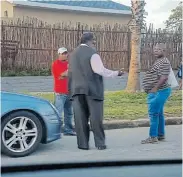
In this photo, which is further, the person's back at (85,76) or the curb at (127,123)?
the curb at (127,123)

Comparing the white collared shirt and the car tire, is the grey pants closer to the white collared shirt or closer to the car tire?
the white collared shirt

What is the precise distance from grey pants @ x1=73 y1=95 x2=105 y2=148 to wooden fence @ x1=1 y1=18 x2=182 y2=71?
1083 centimetres

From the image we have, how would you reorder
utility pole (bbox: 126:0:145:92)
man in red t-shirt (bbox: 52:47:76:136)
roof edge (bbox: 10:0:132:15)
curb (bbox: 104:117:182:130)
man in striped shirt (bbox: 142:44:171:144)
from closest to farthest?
1. man in striped shirt (bbox: 142:44:171:144)
2. man in red t-shirt (bbox: 52:47:76:136)
3. curb (bbox: 104:117:182:130)
4. utility pole (bbox: 126:0:145:92)
5. roof edge (bbox: 10:0:132:15)

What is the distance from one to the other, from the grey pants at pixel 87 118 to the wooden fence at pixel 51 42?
10828mm

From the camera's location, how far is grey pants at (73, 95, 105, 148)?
6506 mm

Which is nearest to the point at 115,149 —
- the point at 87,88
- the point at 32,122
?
the point at 87,88

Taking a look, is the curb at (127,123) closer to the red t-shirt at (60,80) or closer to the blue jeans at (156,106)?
the red t-shirt at (60,80)

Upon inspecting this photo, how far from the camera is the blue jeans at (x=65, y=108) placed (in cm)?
775

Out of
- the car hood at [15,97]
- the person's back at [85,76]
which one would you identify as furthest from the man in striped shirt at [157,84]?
the car hood at [15,97]

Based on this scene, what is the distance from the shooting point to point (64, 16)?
26.8 metres

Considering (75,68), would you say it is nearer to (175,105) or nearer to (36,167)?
(36,167)

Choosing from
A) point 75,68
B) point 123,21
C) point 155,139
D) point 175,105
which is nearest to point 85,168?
point 75,68

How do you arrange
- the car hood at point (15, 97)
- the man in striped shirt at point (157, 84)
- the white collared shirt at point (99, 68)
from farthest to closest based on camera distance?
1. the man in striped shirt at point (157, 84)
2. the white collared shirt at point (99, 68)
3. the car hood at point (15, 97)

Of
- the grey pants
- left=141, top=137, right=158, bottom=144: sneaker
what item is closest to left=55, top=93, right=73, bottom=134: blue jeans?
the grey pants
